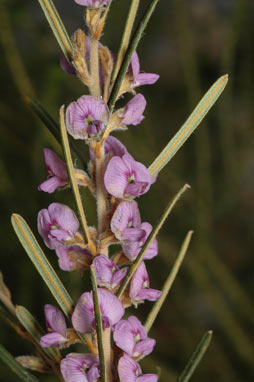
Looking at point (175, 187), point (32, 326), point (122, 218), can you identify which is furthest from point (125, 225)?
point (175, 187)

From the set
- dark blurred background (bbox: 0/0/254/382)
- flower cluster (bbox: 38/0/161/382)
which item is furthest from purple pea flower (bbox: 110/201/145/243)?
dark blurred background (bbox: 0/0/254/382)

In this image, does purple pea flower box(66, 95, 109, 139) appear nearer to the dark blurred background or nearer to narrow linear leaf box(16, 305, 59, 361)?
narrow linear leaf box(16, 305, 59, 361)

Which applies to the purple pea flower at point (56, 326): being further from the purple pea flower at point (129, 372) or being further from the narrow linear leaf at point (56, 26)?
the narrow linear leaf at point (56, 26)

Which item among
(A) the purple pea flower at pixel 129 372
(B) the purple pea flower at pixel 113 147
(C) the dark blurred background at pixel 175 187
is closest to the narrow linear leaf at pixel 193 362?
(A) the purple pea flower at pixel 129 372

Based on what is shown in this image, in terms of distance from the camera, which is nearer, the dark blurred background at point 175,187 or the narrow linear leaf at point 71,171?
Result: the narrow linear leaf at point 71,171

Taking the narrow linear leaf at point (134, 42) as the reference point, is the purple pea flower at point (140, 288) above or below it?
below

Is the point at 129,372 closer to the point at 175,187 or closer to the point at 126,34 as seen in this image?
the point at 126,34

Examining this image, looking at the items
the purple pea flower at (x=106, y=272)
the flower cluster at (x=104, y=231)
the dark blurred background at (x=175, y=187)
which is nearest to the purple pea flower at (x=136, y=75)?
the flower cluster at (x=104, y=231)
